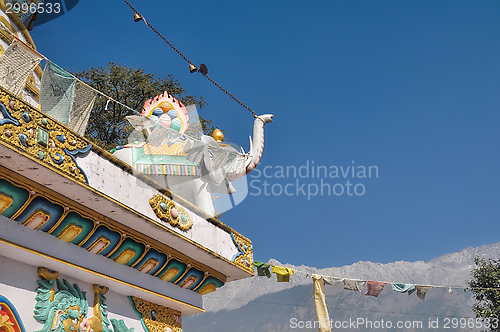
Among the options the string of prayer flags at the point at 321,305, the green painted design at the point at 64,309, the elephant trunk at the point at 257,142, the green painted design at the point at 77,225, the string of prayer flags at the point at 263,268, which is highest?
the elephant trunk at the point at 257,142

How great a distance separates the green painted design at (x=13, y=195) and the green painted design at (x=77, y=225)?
0.60 meters

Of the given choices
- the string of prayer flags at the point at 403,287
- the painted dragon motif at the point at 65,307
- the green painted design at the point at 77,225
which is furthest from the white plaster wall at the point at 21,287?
the string of prayer flags at the point at 403,287

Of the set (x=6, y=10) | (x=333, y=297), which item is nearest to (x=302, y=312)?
(x=333, y=297)

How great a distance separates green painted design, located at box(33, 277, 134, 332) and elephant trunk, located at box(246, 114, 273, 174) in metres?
3.85

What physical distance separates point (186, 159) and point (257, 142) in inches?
76.1

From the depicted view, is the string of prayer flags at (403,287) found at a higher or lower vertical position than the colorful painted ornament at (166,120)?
lower

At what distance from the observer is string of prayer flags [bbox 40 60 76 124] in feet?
20.8

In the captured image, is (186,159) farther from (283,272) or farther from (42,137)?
(283,272)

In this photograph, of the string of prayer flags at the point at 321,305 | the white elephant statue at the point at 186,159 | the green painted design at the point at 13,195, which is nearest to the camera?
the green painted design at the point at 13,195

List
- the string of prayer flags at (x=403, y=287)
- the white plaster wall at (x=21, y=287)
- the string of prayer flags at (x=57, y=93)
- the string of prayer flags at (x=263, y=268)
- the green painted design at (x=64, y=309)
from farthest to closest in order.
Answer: the string of prayer flags at (x=403, y=287) < the string of prayer flags at (x=263, y=268) < the string of prayer flags at (x=57, y=93) < the green painted design at (x=64, y=309) < the white plaster wall at (x=21, y=287)

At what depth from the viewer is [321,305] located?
38.7ft

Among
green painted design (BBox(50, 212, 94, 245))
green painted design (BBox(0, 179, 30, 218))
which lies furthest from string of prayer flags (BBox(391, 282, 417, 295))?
green painted design (BBox(0, 179, 30, 218))

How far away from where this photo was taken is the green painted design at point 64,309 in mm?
5820

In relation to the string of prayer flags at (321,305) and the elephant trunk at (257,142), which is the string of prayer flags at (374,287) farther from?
the elephant trunk at (257,142)
